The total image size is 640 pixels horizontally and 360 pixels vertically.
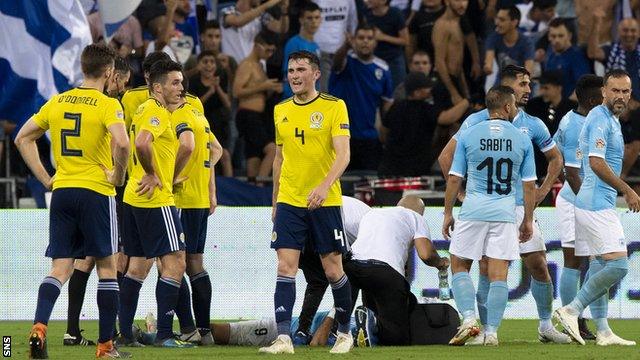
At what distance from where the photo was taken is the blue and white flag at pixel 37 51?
17719 mm

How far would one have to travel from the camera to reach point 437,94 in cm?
1970

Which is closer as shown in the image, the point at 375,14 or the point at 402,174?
the point at 402,174

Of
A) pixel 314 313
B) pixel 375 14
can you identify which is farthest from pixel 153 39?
pixel 314 313

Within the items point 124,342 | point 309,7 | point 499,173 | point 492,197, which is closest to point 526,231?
point 492,197

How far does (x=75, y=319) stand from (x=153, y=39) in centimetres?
757

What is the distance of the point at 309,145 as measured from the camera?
11.9 metres

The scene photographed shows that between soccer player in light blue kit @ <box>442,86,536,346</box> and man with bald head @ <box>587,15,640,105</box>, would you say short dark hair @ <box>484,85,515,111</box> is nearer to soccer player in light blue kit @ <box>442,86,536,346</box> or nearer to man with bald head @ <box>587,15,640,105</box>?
soccer player in light blue kit @ <box>442,86,536,346</box>

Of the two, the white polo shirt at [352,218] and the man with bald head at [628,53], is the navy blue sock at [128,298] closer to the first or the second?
the white polo shirt at [352,218]

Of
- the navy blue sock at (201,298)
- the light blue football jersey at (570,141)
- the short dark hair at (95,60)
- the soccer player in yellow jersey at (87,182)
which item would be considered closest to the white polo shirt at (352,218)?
the navy blue sock at (201,298)

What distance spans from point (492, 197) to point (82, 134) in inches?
145

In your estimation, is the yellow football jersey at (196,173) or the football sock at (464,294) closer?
the football sock at (464,294)

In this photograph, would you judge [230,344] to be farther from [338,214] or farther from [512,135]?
[512,135]

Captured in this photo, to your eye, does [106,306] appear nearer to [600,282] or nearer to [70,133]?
[70,133]

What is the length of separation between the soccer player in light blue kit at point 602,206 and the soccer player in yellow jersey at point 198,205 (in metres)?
3.20
